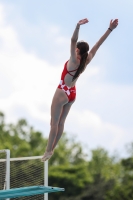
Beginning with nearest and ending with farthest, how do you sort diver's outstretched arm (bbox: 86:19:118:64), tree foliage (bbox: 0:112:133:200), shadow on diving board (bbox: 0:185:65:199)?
shadow on diving board (bbox: 0:185:65:199) < diver's outstretched arm (bbox: 86:19:118:64) < tree foliage (bbox: 0:112:133:200)

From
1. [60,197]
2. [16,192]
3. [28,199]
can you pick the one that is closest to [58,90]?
[16,192]

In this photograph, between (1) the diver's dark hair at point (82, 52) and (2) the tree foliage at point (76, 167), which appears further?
(2) the tree foliage at point (76, 167)

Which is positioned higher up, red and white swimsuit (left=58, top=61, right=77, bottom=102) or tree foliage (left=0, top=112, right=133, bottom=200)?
tree foliage (left=0, top=112, right=133, bottom=200)

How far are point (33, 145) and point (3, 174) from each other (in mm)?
30077

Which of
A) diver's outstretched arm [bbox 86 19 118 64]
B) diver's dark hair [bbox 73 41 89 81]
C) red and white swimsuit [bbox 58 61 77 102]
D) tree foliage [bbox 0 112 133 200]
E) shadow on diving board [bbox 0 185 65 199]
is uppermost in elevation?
tree foliage [bbox 0 112 133 200]

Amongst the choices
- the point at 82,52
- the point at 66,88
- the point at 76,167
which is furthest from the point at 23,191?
the point at 76,167

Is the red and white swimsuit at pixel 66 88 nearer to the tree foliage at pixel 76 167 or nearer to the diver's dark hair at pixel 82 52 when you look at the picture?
the diver's dark hair at pixel 82 52

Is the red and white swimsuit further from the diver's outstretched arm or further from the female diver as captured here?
the diver's outstretched arm

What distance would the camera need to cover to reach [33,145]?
3962 centimetres

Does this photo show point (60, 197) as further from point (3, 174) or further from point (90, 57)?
point (90, 57)

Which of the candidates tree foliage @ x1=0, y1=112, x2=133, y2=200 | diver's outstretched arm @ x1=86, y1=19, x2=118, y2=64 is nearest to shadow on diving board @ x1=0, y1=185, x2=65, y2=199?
diver's outstretched arm @ x1=86, y1=19, x2=118, y2=64

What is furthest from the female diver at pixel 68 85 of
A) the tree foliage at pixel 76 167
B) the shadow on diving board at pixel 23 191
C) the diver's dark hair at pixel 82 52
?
the tree foliage at pixel 76 167

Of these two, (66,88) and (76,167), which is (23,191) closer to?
(66,88)

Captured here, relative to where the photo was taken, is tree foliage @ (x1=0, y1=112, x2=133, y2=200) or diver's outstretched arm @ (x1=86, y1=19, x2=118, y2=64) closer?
diver's outstretched arm @ (x1=86, y1=19, x2=118, y2=64)
